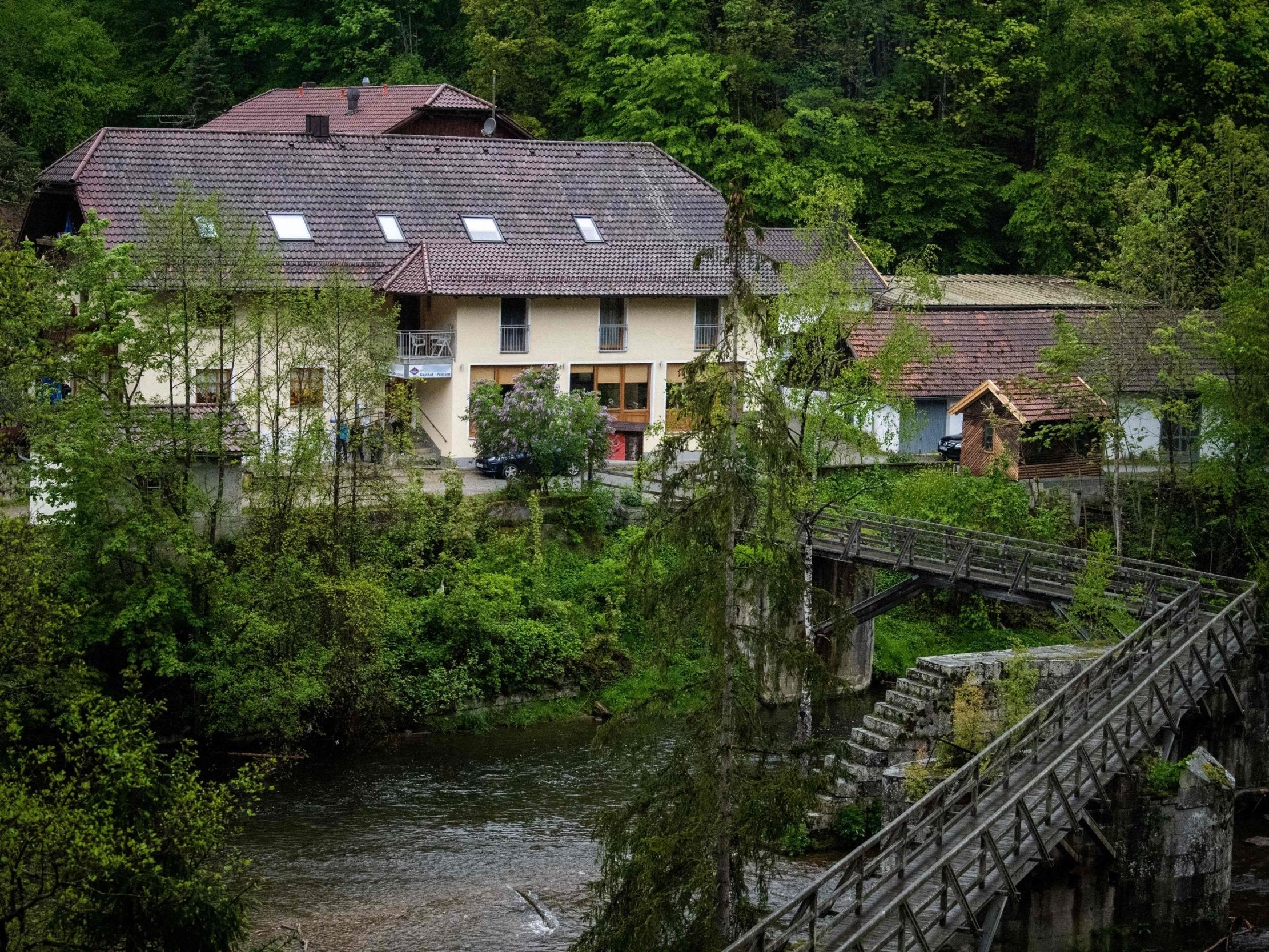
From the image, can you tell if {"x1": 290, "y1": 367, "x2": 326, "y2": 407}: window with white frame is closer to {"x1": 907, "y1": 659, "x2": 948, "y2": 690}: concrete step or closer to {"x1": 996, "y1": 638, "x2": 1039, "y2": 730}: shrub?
{"x1": 907, "y1": 659, "x2": 948, "y2": 690}: concrete step

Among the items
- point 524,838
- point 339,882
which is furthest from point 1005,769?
point 339,882

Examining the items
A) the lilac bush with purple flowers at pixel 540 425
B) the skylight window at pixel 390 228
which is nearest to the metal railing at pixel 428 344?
the skylight window at pixel 390 228

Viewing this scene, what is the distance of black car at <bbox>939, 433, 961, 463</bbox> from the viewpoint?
137 feet

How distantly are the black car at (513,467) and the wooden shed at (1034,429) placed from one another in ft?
32.2

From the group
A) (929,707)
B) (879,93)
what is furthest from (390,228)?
(929,707)

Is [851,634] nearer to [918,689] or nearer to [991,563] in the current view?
[991,563]

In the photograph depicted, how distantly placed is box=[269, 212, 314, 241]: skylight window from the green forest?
13.2 meters

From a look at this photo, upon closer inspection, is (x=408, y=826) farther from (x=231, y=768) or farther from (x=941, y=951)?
(x=941, y=951)

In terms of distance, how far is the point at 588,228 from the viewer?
145ft

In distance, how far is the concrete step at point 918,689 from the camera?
28844 mm

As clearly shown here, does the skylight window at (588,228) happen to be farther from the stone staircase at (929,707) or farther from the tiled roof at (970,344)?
the stone staircase at (929,707)

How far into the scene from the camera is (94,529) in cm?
3031

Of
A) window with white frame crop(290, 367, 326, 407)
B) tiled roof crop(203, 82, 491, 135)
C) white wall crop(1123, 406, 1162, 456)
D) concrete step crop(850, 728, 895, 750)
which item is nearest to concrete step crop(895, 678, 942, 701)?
concrete step crop(850, 728, 895, 750)

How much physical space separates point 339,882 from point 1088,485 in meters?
22.2
